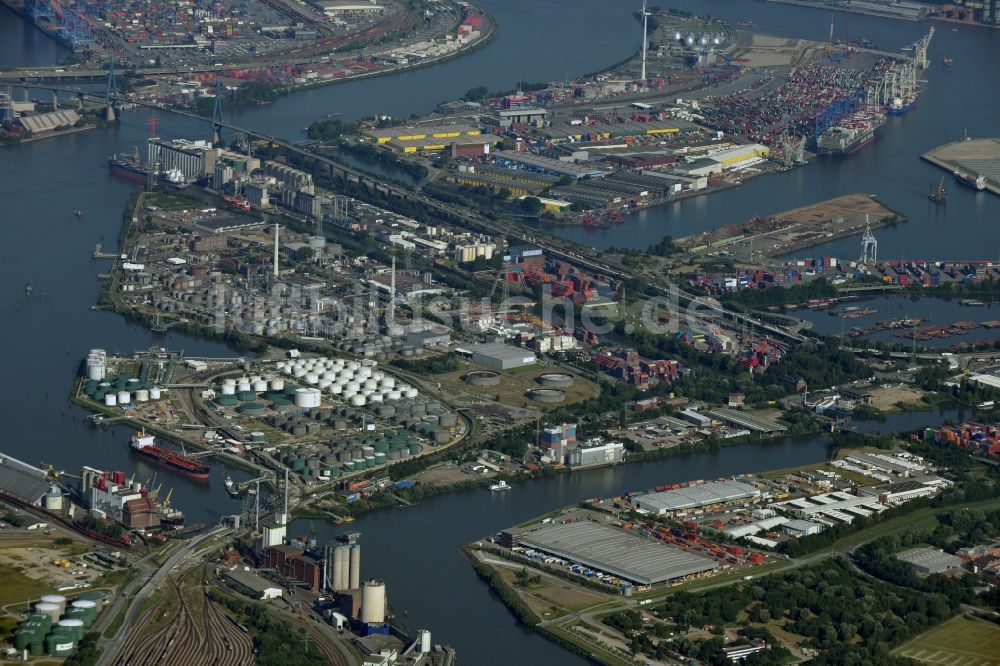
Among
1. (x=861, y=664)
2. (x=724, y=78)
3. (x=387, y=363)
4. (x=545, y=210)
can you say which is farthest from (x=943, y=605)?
(x=724, y=78)

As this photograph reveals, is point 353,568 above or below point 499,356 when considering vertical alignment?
above

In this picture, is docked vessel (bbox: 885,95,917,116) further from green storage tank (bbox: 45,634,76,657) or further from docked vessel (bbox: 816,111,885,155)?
green storage tank (bbox: 45,634,76,657)

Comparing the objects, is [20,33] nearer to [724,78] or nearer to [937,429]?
[724,78]

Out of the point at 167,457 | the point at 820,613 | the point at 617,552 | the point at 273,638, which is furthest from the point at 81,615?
the point at 820,613

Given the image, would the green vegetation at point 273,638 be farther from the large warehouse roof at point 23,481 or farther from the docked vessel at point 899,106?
the docked vessel at point 899,106

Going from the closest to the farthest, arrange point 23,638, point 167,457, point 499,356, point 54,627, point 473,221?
point 23,638 < point 54,627 < point 167,457 < point 499,356 < point 473,221

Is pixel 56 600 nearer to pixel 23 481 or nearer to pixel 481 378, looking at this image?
pixel 23 481

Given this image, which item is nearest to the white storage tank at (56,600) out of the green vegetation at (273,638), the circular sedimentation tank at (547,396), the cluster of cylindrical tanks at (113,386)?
the green vegetation at (273,638)
